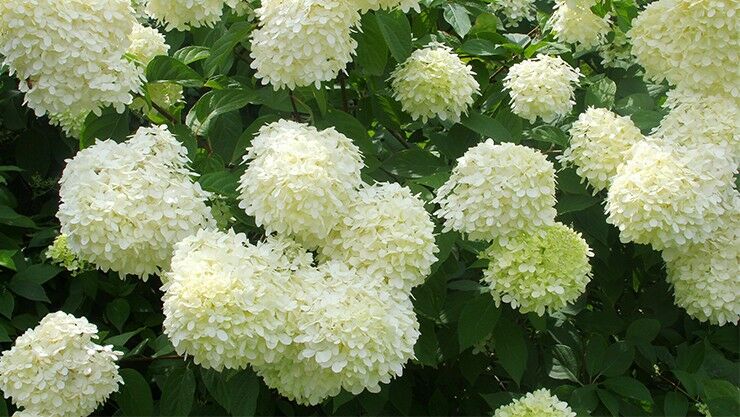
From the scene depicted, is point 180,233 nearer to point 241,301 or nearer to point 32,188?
point 241,301

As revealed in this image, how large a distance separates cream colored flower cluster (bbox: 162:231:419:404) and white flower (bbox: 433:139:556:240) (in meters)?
0.29

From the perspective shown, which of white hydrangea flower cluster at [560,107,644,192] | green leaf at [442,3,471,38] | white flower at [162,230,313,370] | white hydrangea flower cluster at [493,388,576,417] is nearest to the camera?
white flower at [162,230,313,370]

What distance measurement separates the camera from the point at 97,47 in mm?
2340

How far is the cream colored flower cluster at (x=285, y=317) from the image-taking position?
1964 mm

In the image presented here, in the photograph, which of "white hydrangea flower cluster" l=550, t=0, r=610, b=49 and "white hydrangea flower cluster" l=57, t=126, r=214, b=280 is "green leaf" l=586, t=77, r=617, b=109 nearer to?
"white hydrangea flower cluster" l=550, t=0, r=610, b=49

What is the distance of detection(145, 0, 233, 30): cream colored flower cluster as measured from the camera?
2.52 metres

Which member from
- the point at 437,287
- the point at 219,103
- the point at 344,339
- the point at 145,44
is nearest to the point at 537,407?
the point at 437,287

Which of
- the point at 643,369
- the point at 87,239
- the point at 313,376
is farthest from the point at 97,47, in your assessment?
the point at 643,369

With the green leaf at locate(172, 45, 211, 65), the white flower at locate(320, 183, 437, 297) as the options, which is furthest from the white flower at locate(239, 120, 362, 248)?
the green leaf at locate(172, 45, 211, 65)

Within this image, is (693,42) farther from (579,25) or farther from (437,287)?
(437,287)

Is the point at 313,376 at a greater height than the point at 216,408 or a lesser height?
greater

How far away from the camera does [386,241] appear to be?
2143mm

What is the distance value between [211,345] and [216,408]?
728 mm

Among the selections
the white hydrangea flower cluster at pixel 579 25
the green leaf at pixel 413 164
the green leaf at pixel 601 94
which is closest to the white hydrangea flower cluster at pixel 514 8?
the white hydrangea flower cluster at pixel 579 25
